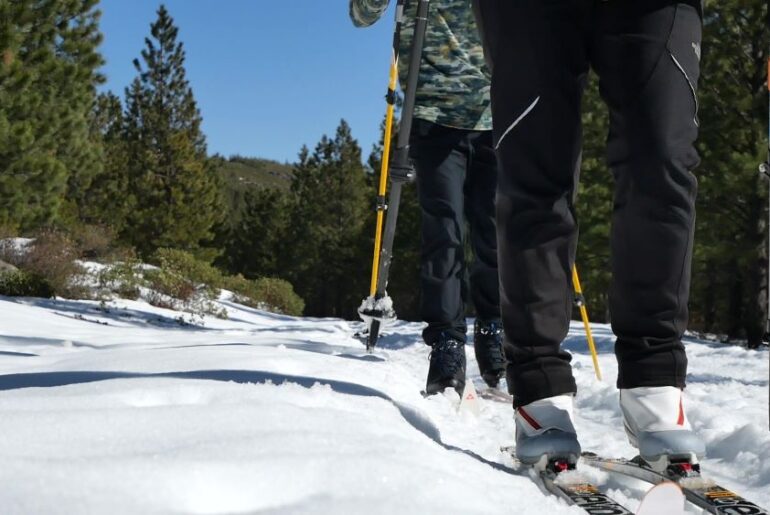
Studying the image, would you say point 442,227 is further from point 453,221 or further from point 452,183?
point 452,183

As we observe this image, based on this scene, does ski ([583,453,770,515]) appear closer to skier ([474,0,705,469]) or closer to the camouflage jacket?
skier ([474,0,705,469])

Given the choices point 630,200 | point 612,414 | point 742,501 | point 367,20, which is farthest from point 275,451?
point 367,20

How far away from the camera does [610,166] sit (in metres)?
1.64

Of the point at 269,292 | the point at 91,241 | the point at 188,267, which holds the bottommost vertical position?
the point at 269,292

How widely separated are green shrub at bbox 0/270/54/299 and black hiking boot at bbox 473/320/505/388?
8527 millimetres

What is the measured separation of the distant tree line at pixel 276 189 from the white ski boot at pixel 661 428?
35 cm

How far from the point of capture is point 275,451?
3.81ft

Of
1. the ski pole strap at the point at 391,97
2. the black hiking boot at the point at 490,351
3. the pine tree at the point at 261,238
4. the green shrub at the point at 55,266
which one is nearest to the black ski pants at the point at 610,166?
the black hiking boot at the point at 490,351

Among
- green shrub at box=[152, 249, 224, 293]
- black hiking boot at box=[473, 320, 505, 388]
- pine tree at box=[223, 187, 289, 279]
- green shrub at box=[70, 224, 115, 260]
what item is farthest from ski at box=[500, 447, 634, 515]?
pine tree at box=[223, 187, 289, 279]

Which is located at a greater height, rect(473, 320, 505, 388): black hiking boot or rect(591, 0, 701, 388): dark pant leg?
rect(591, 0, 701, 388): dark pant leg

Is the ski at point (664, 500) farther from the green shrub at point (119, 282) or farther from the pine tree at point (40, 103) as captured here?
the pine tree at point (40, 103)

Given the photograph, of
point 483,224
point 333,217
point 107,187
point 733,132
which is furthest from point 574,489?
point 333,217

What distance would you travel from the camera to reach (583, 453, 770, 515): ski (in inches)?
46.6

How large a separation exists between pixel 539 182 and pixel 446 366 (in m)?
1.23
